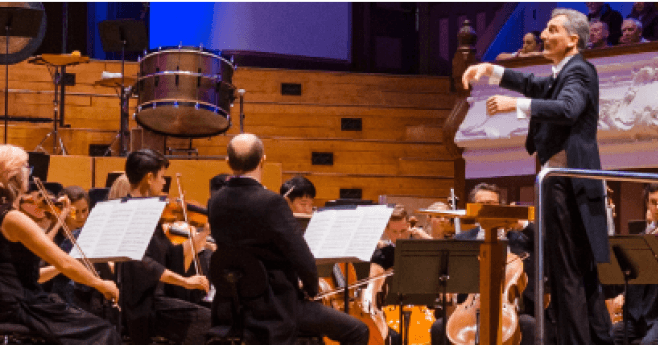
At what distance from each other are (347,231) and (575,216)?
40.1 inches

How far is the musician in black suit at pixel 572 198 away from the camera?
101 inches

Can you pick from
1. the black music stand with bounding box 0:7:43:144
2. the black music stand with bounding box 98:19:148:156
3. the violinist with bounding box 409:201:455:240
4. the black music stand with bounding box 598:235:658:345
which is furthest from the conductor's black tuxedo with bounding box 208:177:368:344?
the black music stand with bounding box 98:19:148:156

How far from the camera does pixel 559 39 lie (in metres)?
2.78

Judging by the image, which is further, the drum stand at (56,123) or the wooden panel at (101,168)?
the drum stand at (56,123)

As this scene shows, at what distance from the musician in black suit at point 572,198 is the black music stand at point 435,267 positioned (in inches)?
41.3

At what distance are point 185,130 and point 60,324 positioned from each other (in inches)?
154

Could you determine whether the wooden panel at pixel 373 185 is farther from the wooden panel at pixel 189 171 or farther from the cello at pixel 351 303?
the cello at pixel 351 303

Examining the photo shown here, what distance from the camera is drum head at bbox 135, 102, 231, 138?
6359 millimetres

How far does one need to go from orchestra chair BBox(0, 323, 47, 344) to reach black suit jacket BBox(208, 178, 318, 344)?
0.67 meters

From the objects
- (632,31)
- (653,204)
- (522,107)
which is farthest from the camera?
(632,31)

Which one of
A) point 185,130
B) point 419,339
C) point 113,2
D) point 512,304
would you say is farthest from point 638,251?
point 113,2

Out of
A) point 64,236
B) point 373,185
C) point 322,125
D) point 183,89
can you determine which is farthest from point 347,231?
point 322,125

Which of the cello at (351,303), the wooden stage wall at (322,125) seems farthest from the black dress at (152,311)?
the wooden stage wall at (322,125)

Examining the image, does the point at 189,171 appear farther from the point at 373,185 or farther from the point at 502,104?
the point at 502,104
